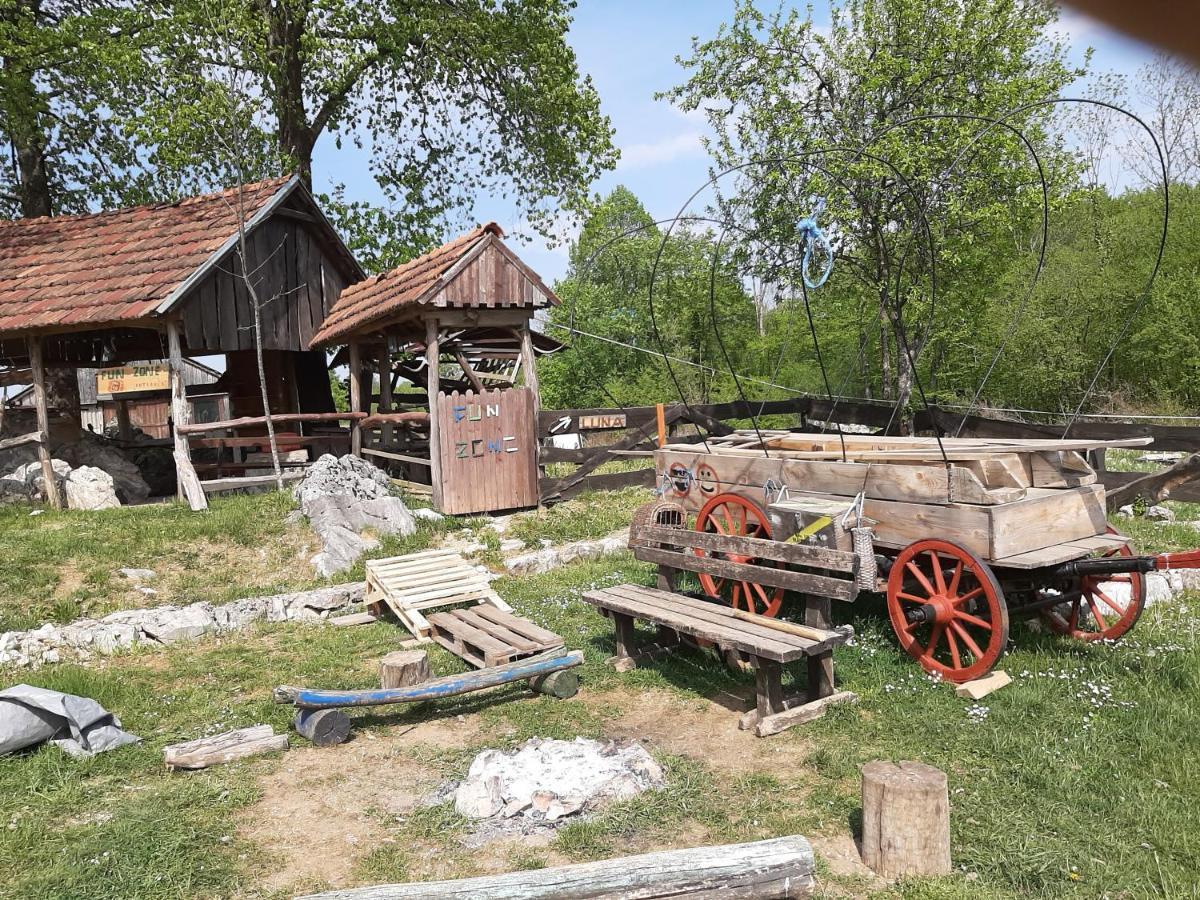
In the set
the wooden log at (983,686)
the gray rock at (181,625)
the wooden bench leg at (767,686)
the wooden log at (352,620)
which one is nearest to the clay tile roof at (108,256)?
the gray rock at (181,625)

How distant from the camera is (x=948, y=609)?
5.69 meters

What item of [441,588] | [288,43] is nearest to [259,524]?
[441,588]

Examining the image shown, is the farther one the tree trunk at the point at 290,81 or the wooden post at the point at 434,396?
the tree trunk at the point at 290,81

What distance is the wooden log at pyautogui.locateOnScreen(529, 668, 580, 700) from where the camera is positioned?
6164mm

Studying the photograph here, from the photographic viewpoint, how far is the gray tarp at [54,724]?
17.6ft

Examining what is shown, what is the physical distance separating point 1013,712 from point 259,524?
30.3ft

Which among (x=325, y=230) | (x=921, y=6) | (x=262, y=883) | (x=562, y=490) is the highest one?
(x=921, y=6)

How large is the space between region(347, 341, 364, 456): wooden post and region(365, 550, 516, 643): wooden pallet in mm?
5219

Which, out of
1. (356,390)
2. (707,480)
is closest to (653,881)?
(707,480)

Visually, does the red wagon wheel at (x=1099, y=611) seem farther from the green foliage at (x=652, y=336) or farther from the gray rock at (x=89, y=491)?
the green foliage at (x=652, y=336)

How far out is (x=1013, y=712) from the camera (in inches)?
199

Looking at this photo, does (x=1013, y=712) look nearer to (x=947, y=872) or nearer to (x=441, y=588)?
(x=947, y=872)

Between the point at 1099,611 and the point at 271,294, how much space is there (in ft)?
42.7

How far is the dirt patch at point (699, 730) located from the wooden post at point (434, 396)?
6.46 meters
